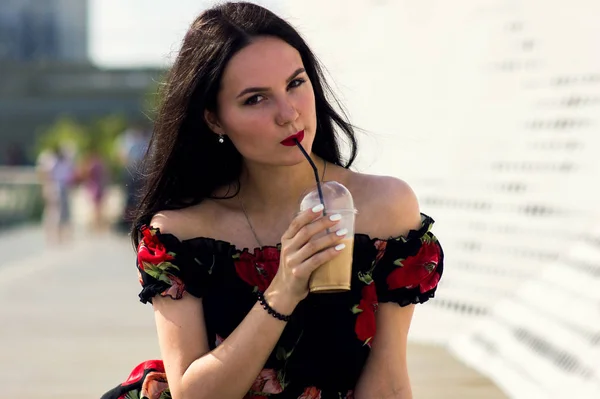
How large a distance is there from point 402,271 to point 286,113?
0.46 metres

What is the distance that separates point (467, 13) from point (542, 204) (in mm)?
1842

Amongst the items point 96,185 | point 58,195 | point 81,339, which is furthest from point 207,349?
point 96,185

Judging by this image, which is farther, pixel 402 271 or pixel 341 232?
pixel 402 271

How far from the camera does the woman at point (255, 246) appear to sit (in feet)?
7.48

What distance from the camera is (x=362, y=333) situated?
7.73 feet

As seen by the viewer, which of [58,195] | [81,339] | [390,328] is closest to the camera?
[390,328]

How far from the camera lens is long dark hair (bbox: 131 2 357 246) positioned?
2.34 m

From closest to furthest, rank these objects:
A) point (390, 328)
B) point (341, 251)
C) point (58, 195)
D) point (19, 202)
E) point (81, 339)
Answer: point (341, 251) → point (390, 328) → point (81, 339) → point (58, 195) → point (19, 202)

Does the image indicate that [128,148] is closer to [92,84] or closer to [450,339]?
[450,339]

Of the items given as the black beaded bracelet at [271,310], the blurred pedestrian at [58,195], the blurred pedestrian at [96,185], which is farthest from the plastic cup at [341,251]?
the blurred pedestrian at [96,185]

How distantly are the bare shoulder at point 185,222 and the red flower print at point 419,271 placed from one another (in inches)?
17.5

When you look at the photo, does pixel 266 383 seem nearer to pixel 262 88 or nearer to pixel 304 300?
pixel 304 300

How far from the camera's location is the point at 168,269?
238 cm

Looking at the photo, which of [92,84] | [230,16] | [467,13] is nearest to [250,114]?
[230,16]
